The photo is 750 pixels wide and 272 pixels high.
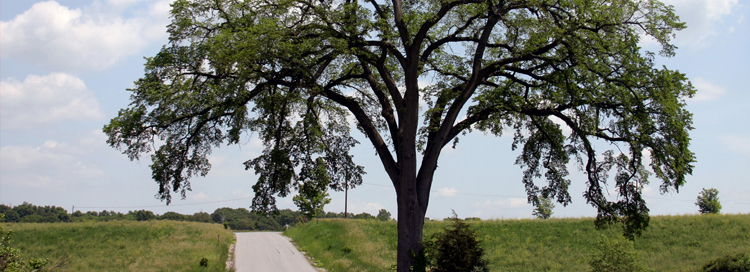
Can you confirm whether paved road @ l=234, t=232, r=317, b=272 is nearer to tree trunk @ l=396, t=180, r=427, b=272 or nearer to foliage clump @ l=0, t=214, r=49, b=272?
foliage clump @ l=0, t=214, r=49, b=272

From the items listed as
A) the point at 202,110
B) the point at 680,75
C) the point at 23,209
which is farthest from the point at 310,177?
the point at 23,209

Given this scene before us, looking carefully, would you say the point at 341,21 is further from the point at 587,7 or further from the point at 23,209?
the point at 23,209

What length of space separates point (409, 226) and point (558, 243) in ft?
68.8

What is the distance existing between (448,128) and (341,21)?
4.45 m

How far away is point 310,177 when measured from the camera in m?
14.0

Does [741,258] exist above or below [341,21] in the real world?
below

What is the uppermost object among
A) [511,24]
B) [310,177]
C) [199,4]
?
[199,4]

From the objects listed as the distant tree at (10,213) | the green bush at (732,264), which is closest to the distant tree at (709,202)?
the green bush at (732,264)

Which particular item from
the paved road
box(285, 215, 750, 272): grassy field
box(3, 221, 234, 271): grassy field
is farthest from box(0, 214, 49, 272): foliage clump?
box(285, 215, 750, 272): grassy field

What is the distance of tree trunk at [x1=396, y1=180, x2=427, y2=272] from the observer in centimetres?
1169

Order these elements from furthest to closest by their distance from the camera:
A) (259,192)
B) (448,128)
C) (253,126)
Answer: (253,126), (259,192), (448,128)

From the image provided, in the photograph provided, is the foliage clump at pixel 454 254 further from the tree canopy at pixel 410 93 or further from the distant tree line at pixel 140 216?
the distant tree line at pixel 140 216

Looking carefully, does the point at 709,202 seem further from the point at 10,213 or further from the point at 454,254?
the point at 10,213

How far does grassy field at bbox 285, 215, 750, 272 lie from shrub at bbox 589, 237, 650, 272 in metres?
7.47
